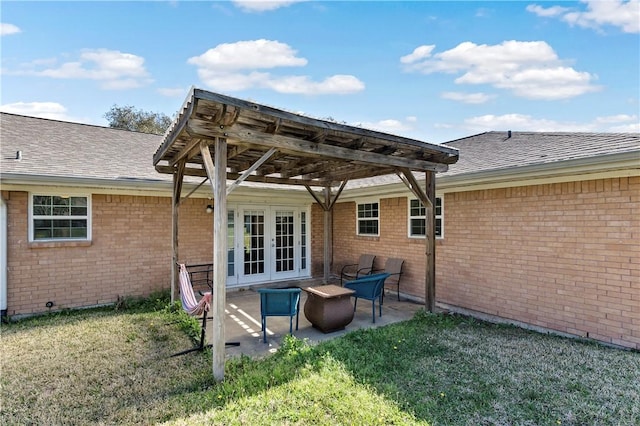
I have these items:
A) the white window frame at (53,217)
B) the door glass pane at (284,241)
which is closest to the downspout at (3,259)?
the white window frame at (53,217)

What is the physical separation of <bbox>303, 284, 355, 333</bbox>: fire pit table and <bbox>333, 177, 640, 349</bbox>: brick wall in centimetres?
269

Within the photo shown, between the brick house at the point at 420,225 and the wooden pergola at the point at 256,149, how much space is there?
3.18ft

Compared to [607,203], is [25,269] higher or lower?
lower

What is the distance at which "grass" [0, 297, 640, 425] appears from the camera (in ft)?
10.4

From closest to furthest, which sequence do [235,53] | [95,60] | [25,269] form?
1. [25,269]
2. [95,60]
3. [235,53]

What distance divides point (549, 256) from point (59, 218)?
924cm

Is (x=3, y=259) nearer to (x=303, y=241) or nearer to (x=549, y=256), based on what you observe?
(x=303, y=241)

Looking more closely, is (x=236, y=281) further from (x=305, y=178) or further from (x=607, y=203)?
(x=607, y=203)

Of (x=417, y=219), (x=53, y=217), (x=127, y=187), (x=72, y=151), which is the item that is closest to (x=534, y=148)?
(x=417, y=219)

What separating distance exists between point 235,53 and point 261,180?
712 centimetres

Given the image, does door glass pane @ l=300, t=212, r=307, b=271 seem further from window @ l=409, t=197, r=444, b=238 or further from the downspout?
the downspout

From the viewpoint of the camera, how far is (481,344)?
4.98 meters

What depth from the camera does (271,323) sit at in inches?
244

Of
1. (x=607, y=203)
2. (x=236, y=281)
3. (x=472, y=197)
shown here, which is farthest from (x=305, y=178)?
(x=607, y=203)
